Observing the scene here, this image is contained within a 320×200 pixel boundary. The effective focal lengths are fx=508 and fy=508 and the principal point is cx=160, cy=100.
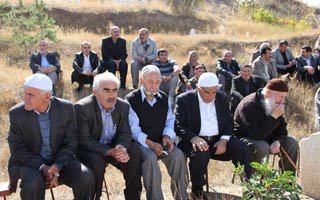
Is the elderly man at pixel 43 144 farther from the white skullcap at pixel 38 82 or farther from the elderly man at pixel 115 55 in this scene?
the elderly man at pixel 115 55

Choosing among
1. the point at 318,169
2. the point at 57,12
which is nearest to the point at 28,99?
the point at 318,169

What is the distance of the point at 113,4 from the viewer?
2683cm

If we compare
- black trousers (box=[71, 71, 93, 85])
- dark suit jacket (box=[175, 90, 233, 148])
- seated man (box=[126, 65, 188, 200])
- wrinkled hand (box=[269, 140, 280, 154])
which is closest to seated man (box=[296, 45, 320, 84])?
→ black trousers (box=[71, 71, 93, 85])

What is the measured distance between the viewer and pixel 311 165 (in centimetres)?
554

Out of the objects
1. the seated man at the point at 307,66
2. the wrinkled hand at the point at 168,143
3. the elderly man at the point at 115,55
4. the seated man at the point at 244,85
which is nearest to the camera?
the wrinkled hand at the point at 168,143

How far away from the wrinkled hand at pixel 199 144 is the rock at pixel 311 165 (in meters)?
1.08

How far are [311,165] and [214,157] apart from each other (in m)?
1.18

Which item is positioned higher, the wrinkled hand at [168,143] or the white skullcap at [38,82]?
the white skullcap at [38,82]

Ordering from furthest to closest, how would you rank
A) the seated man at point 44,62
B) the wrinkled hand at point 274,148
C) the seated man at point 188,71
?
the seated man at point 44,62
the seated man at point 188,71
the wrinkled hand at point 274,148

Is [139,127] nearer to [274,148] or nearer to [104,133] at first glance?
[104,133]

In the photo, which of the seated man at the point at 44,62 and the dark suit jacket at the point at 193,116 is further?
the seated man at the point at 44,62

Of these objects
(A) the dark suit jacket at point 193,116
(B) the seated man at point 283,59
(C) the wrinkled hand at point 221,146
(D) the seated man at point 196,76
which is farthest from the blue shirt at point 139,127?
(B) the seated man at point 283,59

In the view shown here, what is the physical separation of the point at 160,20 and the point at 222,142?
1924 cm

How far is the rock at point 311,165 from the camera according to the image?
5.47 meters
